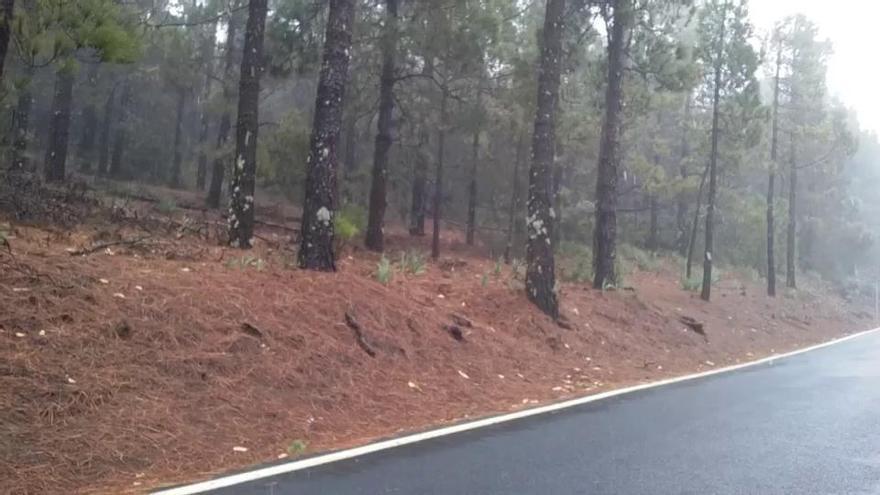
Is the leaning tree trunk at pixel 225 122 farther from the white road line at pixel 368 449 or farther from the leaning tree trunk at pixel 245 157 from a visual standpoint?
the white road line at pixel 368 449

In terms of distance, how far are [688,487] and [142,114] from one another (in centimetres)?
3833

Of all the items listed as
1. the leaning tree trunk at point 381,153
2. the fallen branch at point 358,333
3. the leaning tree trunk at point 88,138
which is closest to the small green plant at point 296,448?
the fallen branch at point 358,333

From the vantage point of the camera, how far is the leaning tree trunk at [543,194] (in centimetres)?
1405

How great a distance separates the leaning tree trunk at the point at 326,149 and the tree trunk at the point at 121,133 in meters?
25.4

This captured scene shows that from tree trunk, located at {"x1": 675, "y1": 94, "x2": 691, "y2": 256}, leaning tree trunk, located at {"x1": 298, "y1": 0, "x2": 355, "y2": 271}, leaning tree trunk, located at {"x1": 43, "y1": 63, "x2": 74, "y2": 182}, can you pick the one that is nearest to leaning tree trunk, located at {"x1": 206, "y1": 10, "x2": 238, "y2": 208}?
leaning tree trunk, located at {"x1": 43, "y1": 63, "x2": 74, "y2": 182}

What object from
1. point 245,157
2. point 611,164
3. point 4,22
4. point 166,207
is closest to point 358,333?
point 245,157

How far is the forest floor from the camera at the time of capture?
613cm

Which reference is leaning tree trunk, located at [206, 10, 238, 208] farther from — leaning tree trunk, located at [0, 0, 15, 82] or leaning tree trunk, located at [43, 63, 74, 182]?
leaning tree trunk, located at [0, 0, 15, 82]

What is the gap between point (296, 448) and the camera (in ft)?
21.8

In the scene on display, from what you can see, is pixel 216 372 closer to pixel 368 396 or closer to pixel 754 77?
pixel 368 396

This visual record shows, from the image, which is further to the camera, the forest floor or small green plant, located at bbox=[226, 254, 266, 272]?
small green plant, located at bbox=[226, 254, 266, 272]

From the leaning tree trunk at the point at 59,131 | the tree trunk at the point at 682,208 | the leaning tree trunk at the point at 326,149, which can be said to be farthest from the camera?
the tree trunk at the point at 682,208

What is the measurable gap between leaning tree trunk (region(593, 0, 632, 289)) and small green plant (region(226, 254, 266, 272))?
9.76 metres

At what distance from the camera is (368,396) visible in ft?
28.0
